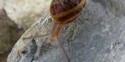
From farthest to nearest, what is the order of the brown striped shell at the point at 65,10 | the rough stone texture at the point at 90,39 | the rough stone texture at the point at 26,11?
the rough stone texture at the point at 26,11, the rough stone texture at the point at 90,39, the brown striped shell at the point at 65,10

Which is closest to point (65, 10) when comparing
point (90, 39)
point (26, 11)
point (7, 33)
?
point (90, 39)

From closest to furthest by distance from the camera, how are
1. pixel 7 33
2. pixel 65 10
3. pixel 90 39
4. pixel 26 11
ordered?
pixel 65 10 → pixel 90 39 → pixel 7 33 → pixel 26 11

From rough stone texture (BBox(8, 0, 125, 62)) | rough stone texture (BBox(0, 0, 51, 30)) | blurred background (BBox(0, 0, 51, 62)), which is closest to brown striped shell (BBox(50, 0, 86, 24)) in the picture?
rough stone texture (BBox(8, 0, 125, 62))

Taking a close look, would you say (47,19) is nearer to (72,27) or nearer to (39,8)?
(72,27)

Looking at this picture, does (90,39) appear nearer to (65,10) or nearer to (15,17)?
(65,10)

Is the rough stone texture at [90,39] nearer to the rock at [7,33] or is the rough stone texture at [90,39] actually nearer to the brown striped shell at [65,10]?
the brown striped shell at [65,10]

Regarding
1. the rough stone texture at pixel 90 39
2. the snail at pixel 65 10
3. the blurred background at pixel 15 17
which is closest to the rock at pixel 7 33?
the blurred background at pixel 15 17
